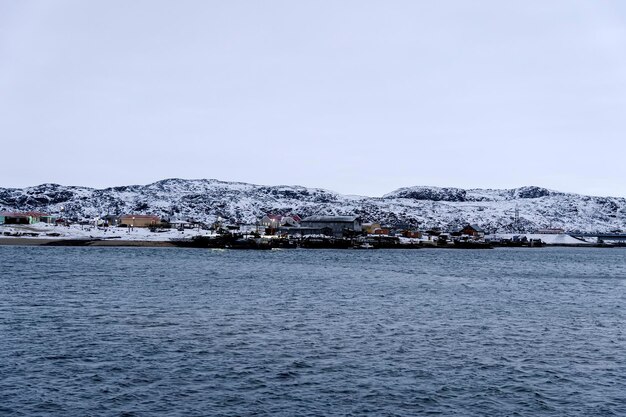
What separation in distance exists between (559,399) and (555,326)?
1893 cm

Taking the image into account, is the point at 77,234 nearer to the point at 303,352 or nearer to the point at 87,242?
the point at 87,242

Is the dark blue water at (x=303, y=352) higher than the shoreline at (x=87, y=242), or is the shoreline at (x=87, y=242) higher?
the shoreline at (x=87, y=242)

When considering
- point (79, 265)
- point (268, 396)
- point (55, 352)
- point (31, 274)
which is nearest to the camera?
point (268, 396)

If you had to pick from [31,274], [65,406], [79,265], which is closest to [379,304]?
[65,406]

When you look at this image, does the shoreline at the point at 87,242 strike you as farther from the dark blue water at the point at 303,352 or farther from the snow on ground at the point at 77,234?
the dark blue water at the point at 303,352

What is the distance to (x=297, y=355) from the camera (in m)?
31.7

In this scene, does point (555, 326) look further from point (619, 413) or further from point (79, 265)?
point (79, 265)

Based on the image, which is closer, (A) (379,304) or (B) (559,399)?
(B) (559,399)

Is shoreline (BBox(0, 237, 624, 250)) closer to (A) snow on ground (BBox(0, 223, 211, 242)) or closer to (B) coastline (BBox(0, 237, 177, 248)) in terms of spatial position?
(B) coastline (BBox(0, 237, 177, 248))

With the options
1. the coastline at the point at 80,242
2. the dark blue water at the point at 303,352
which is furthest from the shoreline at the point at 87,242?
the dark blue water at the point at 303,352

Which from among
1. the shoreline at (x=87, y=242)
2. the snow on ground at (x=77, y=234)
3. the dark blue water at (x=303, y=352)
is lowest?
the dark blue water at (x=303, y=352)

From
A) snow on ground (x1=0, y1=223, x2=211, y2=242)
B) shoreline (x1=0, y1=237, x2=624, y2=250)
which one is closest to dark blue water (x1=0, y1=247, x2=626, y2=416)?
shoreline (x1=0, y1=237, x2=624, y2=250)

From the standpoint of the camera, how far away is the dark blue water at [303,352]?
24.1 m

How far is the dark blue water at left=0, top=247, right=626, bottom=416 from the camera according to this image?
78.9ft
